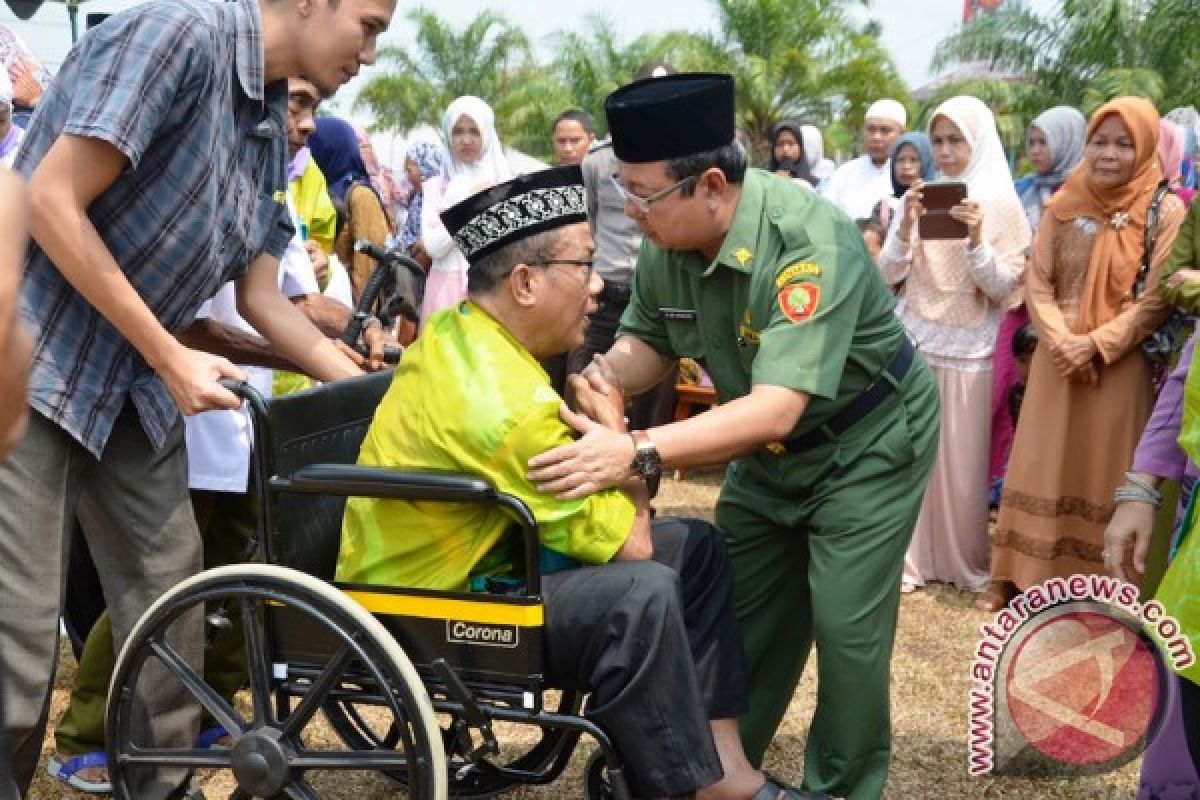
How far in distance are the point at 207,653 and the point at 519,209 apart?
1.77m

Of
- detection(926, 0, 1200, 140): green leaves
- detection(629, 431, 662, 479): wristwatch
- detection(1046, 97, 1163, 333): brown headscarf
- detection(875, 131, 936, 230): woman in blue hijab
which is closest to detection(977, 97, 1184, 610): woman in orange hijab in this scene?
detection(1046, 97, 1163, 333): brown headscarf

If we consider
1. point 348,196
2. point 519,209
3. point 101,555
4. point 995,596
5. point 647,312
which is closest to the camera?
point 519,209

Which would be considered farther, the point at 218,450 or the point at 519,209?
the point at 218,450

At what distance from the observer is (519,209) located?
9.21 ft

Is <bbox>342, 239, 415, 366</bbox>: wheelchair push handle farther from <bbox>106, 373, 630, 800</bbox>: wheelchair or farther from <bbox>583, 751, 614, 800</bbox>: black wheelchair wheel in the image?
<bbox>583, 751, 614, 800</bbox>: black wheelchair wheel

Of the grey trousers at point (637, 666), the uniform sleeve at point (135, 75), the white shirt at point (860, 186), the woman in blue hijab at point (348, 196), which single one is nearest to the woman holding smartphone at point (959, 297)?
the white shirt at point (860, 186)

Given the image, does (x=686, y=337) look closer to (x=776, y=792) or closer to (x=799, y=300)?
(x=799, y=300)

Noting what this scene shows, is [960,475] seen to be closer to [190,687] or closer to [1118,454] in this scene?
[1118,454]

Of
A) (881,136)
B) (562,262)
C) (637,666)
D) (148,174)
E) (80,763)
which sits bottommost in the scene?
(80,763)

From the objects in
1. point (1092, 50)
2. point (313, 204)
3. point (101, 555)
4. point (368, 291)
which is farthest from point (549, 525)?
point (1092, 50)

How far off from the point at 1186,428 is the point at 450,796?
1.76 metres

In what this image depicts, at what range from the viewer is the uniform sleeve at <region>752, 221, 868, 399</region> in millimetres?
2842

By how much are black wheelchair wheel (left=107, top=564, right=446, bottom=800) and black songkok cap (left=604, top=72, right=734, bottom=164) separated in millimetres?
1101

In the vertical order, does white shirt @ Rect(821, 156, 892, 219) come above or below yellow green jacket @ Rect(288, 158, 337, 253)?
below
